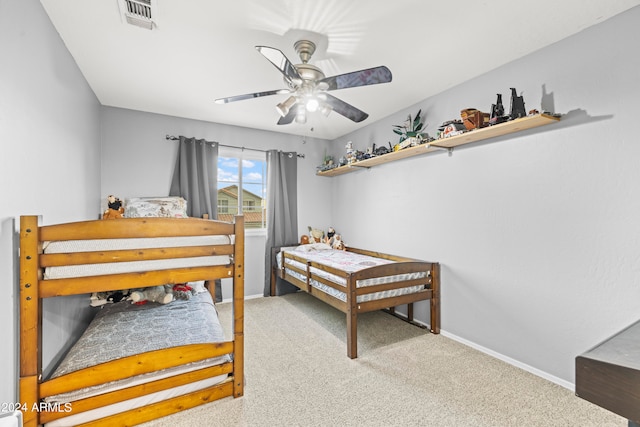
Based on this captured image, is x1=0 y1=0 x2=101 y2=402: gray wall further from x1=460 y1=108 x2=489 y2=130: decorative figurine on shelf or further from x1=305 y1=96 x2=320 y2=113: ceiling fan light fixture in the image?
x1=460 y1=108 x2=489 y2=130: decorative figurine on shelf

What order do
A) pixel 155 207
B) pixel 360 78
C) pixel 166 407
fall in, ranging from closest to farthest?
pixel 166 407 < pixel 360 78 < pixel 155 207

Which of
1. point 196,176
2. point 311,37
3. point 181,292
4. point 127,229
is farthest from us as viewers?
point 196,176

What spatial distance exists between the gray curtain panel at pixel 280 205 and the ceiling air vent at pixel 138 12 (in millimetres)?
2388

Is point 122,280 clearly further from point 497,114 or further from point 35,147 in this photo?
point 497,114

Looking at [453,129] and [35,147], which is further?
[453,129]

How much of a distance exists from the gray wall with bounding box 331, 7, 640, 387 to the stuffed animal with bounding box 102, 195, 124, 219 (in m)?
3.27

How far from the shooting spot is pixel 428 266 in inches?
112

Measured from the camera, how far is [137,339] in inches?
70.4

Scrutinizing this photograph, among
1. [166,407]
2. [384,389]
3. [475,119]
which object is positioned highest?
[475,119]

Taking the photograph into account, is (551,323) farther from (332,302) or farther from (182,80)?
(182,80)

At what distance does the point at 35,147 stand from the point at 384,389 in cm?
258

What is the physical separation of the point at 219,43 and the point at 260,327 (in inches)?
104

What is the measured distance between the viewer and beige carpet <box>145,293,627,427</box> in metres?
1.67

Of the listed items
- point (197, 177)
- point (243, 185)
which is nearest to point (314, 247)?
point (243, 185)
